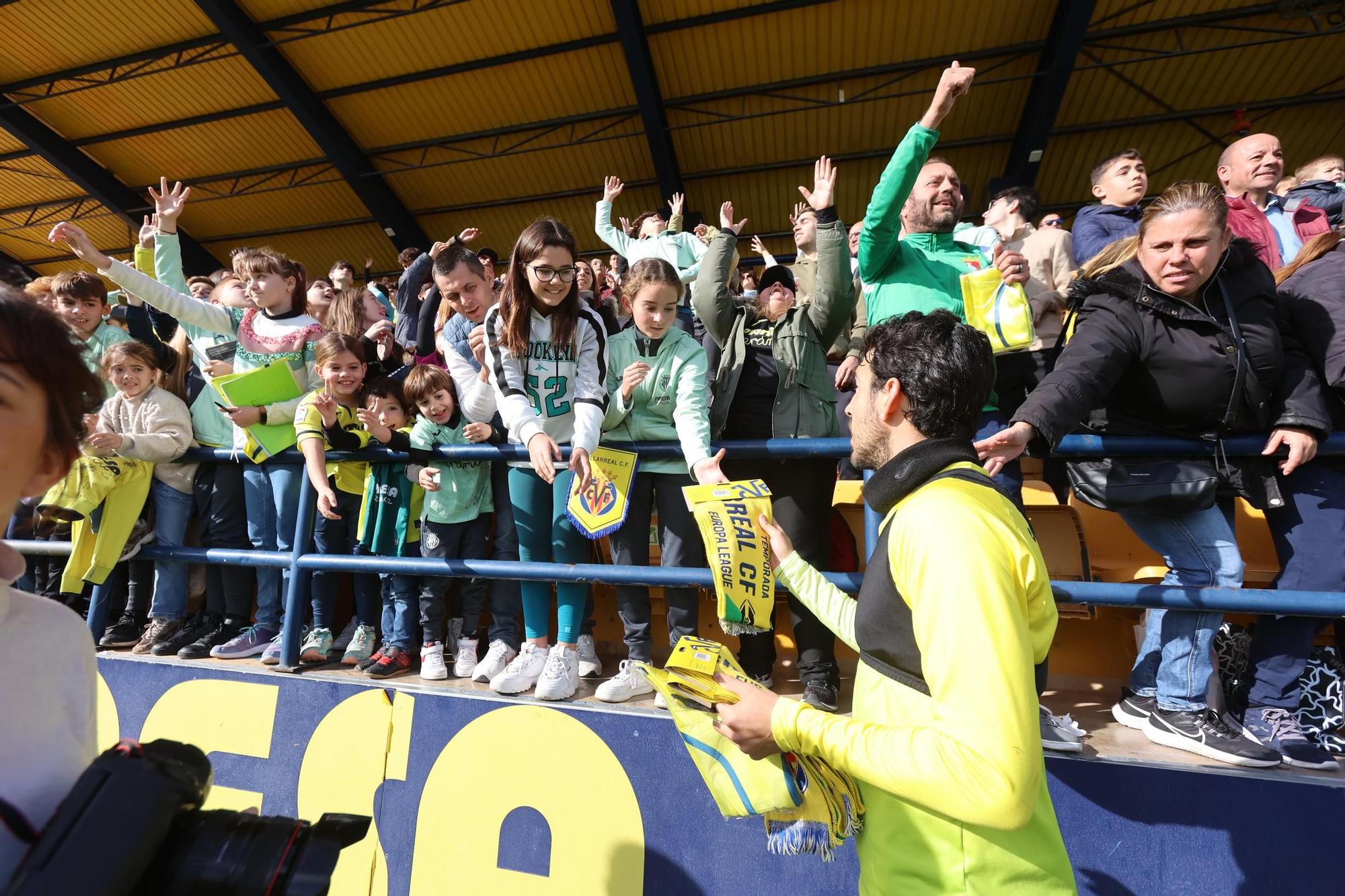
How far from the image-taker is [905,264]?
2.77m

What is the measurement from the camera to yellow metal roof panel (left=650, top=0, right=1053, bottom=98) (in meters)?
8.75

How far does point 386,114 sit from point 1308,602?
1350cm

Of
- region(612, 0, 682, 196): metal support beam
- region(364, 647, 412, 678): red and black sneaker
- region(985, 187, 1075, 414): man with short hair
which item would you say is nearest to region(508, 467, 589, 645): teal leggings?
region(364, 647, 412, 678): red and black sneaker

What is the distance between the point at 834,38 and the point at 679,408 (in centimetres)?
936

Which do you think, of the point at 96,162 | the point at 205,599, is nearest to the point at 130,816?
the point at 205,599

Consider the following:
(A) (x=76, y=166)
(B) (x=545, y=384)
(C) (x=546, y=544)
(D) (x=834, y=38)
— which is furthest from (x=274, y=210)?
(C) (x=546, y=544)

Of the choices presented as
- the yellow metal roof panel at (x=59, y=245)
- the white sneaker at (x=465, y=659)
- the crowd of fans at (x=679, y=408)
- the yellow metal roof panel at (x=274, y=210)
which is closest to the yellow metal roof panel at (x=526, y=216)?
the yellow metal roof panel at (x=274, y=210)

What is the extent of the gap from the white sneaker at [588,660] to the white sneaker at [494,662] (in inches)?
11.5

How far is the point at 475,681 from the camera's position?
8.42 feet

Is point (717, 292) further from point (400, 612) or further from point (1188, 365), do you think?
point (400, 612)

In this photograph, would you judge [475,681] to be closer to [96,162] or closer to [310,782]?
[310,782]

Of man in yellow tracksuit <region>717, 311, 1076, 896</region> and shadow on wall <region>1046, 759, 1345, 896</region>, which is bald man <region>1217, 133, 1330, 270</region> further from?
man in yellow tracksuit <region>717, 311, 1076, 896</region>

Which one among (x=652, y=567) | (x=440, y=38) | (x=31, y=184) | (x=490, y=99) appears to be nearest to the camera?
(x=652, y=567)

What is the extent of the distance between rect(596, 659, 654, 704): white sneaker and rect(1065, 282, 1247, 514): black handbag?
1.70 meters
